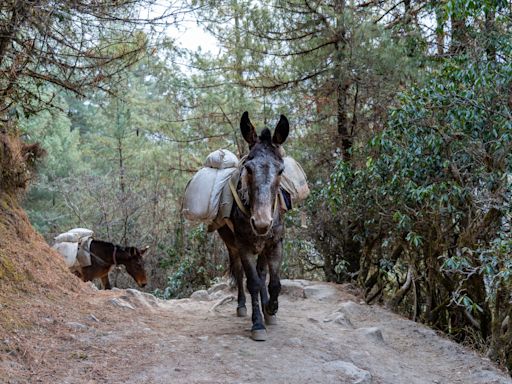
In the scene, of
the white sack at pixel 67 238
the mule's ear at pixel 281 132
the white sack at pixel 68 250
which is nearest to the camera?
the mule's ear at pixel 281 132

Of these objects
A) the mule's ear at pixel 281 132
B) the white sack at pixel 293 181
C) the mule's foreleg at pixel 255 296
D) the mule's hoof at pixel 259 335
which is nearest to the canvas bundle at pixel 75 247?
the white sack at pixel 293 181

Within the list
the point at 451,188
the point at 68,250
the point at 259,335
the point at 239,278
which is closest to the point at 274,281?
the point at 259,335

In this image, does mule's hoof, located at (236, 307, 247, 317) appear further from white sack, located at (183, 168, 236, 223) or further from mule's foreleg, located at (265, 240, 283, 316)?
white sack, located at (183, 168, 236, 223)

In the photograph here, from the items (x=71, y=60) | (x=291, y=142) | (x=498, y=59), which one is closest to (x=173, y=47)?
(x=71, y=60)

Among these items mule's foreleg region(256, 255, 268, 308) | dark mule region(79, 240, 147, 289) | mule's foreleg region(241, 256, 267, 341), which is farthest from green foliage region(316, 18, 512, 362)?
dark mule region(79, 240, 147, 289)

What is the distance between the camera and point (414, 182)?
627cm

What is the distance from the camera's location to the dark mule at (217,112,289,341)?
4656mm

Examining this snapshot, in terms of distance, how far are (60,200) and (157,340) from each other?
1403 cm

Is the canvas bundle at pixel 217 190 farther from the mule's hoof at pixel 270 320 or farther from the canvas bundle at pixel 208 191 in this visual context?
the mule's hoof at pixel 270 320

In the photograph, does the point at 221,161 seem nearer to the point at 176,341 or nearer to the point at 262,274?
the point at 262,274

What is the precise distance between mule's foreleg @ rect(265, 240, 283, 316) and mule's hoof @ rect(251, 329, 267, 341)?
0.43 meters

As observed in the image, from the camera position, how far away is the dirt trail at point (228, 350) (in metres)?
3.93

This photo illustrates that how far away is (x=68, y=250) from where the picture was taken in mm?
9727

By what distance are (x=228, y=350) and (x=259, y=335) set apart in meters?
0.43
